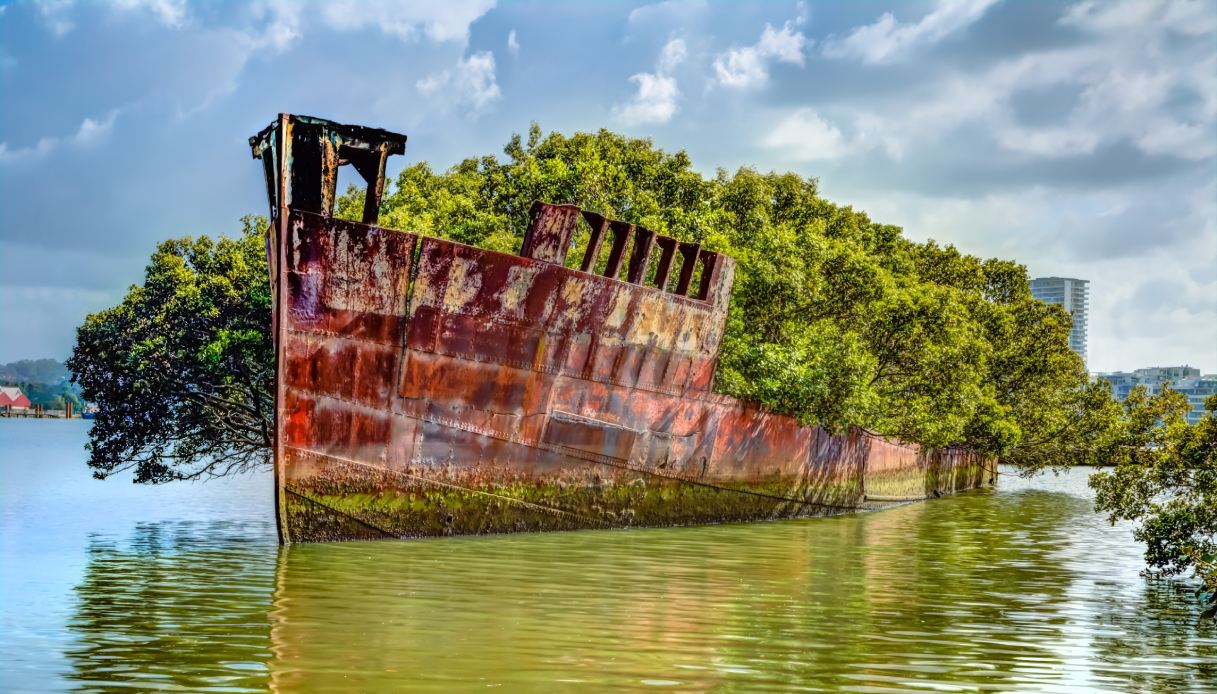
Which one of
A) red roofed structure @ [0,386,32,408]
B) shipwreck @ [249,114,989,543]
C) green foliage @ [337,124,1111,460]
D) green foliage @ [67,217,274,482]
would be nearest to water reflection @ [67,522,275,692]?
shipwreck @ [249,114,989,543]

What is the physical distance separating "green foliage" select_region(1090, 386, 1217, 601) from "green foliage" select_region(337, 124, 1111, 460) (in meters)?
7.80

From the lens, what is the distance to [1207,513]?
13.8 m

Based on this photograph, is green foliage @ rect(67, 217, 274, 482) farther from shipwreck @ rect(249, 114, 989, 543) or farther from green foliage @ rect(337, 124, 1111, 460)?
shipwreck @ rect(249, 114, 989, 543)

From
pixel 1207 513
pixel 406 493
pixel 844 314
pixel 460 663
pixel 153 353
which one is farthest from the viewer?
pixel 844 314

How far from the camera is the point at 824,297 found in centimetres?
2755

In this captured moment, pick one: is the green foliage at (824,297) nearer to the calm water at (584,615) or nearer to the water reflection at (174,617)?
the calm water at (584,615)

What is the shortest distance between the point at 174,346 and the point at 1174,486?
18.1 meters

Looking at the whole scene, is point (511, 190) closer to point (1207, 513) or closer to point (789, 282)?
point (789, 282)

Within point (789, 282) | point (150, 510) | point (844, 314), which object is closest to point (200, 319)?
point (150, 510)

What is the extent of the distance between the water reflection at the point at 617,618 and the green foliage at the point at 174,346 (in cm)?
665

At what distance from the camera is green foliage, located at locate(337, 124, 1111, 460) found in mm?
24562

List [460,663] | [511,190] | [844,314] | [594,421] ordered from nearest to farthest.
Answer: [460,663]
[594,421]
[844,314]
[511,190]

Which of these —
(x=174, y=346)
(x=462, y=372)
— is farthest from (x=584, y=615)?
(x=174, y=346)

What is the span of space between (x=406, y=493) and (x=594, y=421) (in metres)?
3.30
